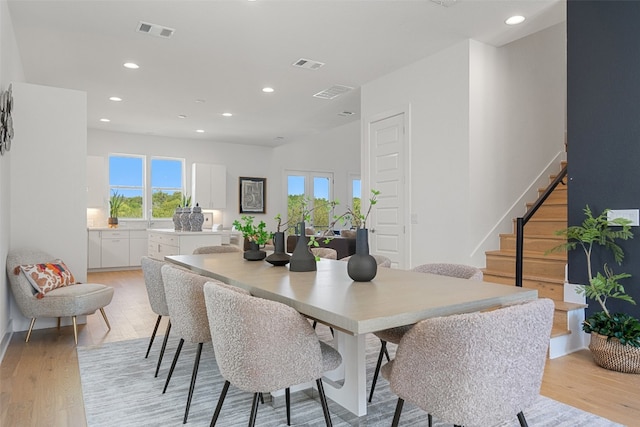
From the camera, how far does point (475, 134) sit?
4.41 meters

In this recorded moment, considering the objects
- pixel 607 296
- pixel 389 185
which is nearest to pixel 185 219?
pixel 389 185

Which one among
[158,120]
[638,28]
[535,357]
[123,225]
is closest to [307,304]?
[535,357]

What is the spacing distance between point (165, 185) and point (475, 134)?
7167 mm

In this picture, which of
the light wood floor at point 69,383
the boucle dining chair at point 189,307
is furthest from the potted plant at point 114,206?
the boucle dining chair at point 189,307

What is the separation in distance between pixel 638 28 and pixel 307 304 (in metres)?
3.37

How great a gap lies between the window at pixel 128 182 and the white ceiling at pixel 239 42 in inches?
94.6

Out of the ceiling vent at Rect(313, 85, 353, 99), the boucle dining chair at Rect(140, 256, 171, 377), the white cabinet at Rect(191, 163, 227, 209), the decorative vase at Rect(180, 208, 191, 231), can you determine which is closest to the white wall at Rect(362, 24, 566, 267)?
the ceiling vent at Rect(313, 85, 353, 99)

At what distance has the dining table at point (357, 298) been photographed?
1.48 m

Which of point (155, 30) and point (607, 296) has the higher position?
point (155, 30)

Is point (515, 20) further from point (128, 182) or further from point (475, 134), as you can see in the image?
point (128, 182)

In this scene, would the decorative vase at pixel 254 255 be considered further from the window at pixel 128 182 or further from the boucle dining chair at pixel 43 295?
the window at pixel 128 182

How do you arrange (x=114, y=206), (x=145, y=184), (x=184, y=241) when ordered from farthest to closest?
(x=145, y=184)
(x=114, y=206)
(x=184, y=241)

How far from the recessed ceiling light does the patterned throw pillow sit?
4.86m

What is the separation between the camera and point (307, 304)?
1604mm
